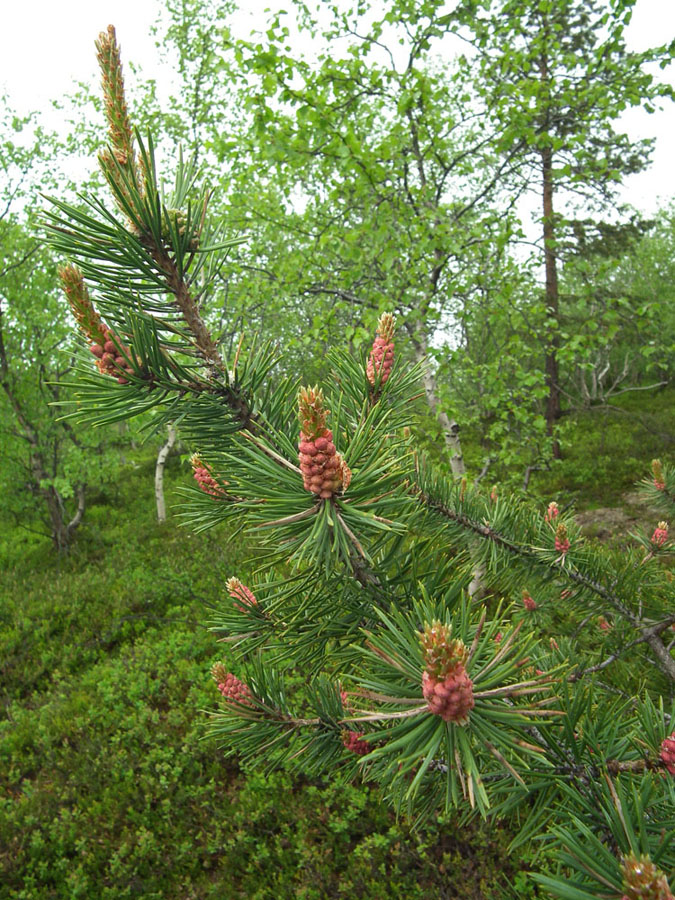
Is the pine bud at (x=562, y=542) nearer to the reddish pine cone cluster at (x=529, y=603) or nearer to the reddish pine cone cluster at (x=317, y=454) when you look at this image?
the reddish pine cone cluster at (x=529, y=603)

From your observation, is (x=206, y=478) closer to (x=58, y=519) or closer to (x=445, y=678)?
(x=445, y=678)

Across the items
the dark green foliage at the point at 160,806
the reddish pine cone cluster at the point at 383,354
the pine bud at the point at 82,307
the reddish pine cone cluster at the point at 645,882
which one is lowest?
the dark green foliage at the point at 160,806

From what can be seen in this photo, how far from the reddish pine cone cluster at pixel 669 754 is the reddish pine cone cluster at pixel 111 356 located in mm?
1215

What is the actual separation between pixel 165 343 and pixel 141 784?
5121mm

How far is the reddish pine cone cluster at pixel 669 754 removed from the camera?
2.98ft

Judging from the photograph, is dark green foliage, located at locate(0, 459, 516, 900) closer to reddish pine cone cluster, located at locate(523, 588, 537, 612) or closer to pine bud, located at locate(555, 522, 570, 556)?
reddish pine cone cluster, located at locate(523, 588, 537, 612)

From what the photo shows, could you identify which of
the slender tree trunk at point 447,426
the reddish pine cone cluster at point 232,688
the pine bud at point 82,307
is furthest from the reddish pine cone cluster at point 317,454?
the slender tree trunk at point 447,426

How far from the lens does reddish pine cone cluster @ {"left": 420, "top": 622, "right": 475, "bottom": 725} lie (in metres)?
0.71

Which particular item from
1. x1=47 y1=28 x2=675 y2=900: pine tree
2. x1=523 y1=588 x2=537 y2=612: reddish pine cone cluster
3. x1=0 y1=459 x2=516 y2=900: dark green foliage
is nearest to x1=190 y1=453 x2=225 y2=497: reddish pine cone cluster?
x1=47 y1=28 x2=675 y2=900: pine tree

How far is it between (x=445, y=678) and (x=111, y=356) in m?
0.79

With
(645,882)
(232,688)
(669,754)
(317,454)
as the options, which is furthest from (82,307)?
(669,754)

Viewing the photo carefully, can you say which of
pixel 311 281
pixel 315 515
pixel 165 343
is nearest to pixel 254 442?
pixel 315 515

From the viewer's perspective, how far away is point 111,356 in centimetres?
91

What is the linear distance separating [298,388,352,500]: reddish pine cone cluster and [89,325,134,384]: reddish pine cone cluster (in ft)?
1.14
